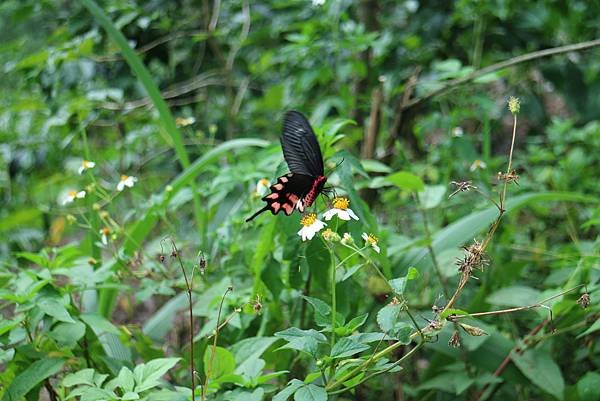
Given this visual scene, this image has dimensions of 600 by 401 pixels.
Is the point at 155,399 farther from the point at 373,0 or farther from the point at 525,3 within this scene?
the point at 525,3

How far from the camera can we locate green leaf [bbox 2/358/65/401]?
0.91 m

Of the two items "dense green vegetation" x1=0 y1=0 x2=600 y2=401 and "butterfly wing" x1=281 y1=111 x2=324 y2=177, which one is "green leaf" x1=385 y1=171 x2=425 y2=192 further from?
"butterfly wing" x1=281 y1=111 x2=324 y2=177

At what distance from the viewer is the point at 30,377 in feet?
3.04

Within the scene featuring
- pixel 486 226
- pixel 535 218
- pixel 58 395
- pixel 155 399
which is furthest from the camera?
pixel 535 218

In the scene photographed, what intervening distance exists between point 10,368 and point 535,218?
58.1 inches

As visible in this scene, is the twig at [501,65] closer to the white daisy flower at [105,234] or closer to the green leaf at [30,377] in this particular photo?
the white daisy flower at [105,234]

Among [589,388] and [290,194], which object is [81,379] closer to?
[290,194]

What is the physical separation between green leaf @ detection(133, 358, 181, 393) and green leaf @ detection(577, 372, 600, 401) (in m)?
0.61

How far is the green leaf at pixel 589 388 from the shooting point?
1.04 m

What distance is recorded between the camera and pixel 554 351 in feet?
4.15

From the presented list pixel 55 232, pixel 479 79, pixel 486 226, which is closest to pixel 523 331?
pixel 486 226

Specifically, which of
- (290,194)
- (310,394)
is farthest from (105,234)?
(310,394)

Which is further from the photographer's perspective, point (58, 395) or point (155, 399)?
point (58, 395)

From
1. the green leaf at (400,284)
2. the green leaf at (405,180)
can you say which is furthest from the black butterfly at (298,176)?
the green leaf at (405,180)
